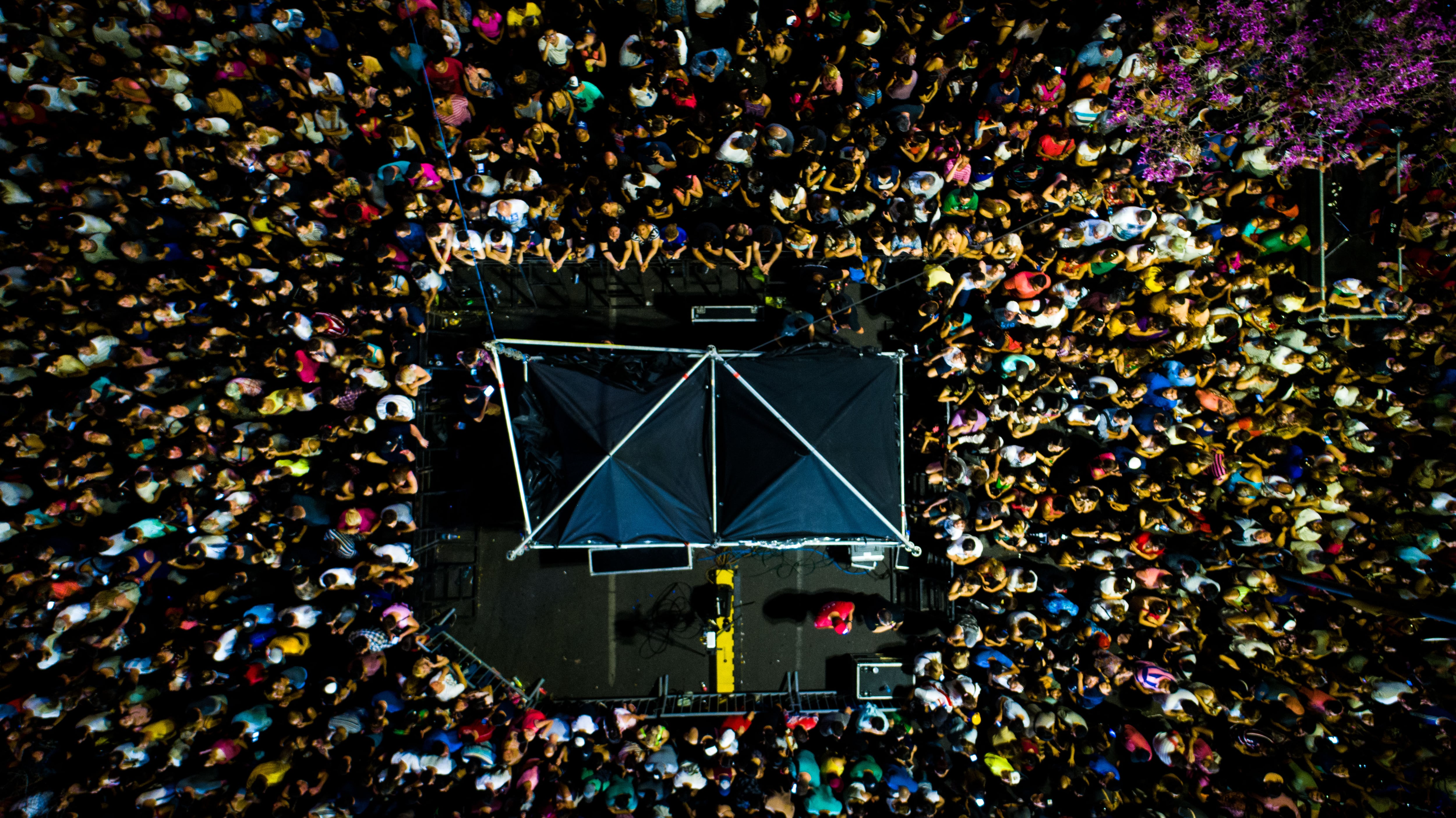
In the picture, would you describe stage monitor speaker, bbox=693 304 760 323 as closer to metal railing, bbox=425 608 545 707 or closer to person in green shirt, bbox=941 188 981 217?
person in green shirt, bbox=941 188 981 217

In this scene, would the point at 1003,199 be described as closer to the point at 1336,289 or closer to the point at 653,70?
the point at 1336,289

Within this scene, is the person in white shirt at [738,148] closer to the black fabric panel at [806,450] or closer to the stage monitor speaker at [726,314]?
the stage monitor speaker at [726,314]

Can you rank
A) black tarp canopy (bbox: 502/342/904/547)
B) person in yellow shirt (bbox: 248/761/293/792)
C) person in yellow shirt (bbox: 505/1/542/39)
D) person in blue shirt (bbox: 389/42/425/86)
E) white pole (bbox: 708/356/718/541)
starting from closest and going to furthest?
1. black tarp canopy (bbox: 502/342/904/547)
2. white pole (bbox: 708/356/718/541)
3. person in yellow shirt (bbox: 248/761/293/792)
4. person in blue shirt (bbox: 389/42/425/86)
5. person in yellow shirt (bbox: 505/1/542/39)

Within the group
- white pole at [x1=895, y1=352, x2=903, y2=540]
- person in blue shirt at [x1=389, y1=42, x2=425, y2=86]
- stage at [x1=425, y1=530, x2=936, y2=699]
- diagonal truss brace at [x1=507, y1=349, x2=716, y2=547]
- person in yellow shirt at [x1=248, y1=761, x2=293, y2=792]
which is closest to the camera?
diagonal truss brace at [x1=507, y1=349, x2=716, y2=547]

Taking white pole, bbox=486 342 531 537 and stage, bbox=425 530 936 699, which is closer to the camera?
white pole, bbox=486 342 531 537

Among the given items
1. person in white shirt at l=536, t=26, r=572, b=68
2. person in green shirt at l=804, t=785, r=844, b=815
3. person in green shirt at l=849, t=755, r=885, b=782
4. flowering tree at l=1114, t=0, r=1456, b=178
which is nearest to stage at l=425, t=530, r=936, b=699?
person in green shirt at l=849, t=755, r=885, b=782

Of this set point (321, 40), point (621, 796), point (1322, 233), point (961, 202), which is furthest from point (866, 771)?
point (321, 40)
